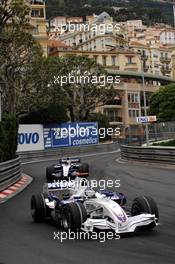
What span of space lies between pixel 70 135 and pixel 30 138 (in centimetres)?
516

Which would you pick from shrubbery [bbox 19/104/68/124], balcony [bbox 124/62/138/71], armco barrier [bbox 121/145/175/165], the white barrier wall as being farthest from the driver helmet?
balcony [bbox 124/62/138/71]

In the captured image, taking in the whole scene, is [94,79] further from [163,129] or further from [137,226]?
[137,226]

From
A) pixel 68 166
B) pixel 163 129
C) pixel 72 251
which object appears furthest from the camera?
pixel 163 129

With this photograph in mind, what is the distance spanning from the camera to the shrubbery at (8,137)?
814 inches

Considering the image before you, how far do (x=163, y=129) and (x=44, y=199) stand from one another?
3163 cm

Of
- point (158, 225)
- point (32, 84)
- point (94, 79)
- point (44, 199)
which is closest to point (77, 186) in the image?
point (44, 199)

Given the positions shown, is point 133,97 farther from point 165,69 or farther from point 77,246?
point 77,246

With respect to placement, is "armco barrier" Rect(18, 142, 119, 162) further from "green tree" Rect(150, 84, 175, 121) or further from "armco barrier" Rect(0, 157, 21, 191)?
"green tree" Rect(150, 84, 175, 121)

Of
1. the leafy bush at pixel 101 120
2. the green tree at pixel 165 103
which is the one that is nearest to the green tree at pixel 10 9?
the leafy bush at pixel 101 120

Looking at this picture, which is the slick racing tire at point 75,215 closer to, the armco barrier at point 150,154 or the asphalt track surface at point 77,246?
the asphalt track surface at point 77,246

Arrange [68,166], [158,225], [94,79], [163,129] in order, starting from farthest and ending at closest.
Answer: [94,79], [163,129], [68,166], [158,225]

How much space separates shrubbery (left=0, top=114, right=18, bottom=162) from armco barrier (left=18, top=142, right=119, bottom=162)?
1839 centimetres

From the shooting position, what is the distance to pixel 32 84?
151 feet

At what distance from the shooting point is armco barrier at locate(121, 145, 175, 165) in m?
25.3
